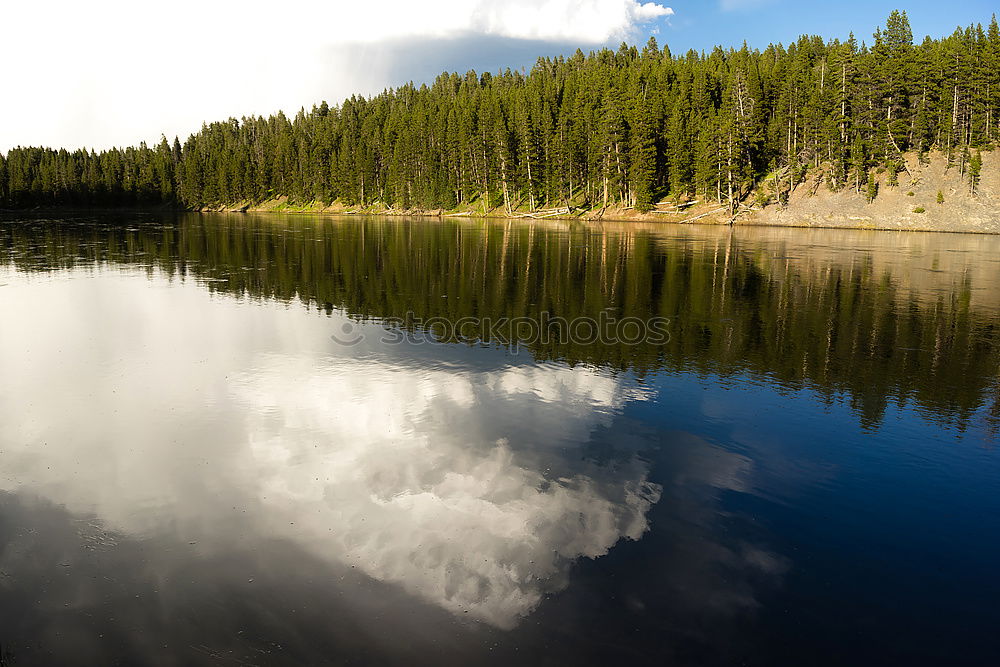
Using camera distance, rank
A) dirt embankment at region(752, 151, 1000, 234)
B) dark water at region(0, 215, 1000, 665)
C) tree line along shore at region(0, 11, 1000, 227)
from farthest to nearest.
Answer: tree line along shore at region(0, 11, 1000, 227), dirt embankment at region(752, 151, 1000, 234), dark water at region(0, 215, 1000, 665)

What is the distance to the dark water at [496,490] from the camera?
7836 millimetres

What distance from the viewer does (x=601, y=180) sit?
11762cm

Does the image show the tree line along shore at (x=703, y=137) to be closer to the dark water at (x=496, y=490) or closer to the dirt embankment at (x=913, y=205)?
the dirt embankment at (x=913, y=205)

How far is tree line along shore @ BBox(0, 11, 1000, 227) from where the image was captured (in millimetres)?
94188

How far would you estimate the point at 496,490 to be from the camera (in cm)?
1144

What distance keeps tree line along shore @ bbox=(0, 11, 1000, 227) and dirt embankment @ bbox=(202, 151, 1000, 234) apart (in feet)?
2.17

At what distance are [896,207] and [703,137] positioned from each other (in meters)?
32.2

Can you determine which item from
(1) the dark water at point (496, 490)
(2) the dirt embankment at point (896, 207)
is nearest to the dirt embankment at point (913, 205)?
(2) the dirt embankment at point (896, 207)

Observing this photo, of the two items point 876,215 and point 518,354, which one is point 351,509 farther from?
point 876,215

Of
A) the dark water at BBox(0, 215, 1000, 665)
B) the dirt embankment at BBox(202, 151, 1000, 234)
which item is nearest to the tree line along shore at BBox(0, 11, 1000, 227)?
the dirt embankment at BBox(202, 151, 1000, 234)

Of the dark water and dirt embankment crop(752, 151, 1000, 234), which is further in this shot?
dirt embankment crop(752, 151, 1000, 234)

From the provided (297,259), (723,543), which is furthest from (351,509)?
(297,259)

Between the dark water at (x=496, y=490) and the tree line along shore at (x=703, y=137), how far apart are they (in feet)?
273

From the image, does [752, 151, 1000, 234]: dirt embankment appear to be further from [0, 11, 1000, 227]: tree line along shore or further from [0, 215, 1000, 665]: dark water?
[0, 215, 1000, 665]: dark water
